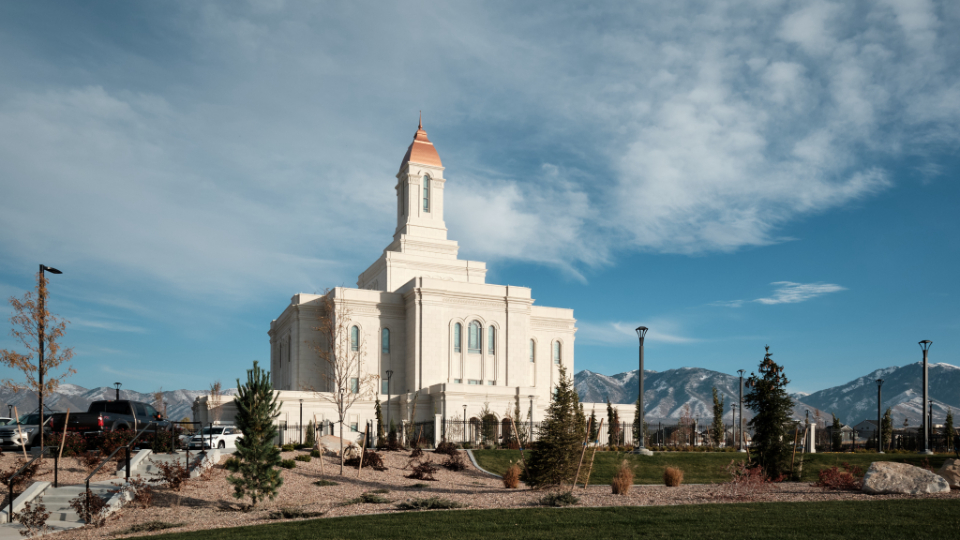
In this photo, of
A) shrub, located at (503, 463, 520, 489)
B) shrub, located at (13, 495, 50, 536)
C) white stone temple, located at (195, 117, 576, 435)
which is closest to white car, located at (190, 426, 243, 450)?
white stone temple, located at (195, 117, 576, 435)

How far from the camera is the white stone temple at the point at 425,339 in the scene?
42.2m

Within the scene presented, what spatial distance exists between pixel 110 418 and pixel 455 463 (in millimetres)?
11200

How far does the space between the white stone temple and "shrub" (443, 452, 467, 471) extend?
15.6 m


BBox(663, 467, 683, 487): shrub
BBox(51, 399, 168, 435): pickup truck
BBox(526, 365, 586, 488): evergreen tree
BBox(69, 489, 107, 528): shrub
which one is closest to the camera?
BBox(69, 489, 107, 528): shrub

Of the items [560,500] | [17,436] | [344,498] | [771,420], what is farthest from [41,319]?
[771,420]

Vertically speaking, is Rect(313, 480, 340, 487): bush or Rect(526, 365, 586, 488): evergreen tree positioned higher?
Rect(526, 365, 586, 488): evergreen tree

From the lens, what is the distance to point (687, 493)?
16.8 m

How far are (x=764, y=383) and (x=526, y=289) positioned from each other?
29.0 m

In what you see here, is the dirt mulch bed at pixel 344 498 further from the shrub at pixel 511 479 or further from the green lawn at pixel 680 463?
the green lawn at pixel 680 463

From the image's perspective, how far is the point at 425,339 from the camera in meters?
46.1

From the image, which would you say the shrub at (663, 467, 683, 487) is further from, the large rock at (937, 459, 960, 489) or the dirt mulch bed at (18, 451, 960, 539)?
the large rock at (937, 459, 960, 489)

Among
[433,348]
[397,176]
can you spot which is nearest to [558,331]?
[433,348]

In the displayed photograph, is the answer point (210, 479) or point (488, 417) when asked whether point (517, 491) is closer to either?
point (210, 479)

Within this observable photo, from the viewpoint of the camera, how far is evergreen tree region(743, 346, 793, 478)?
20.3 m
